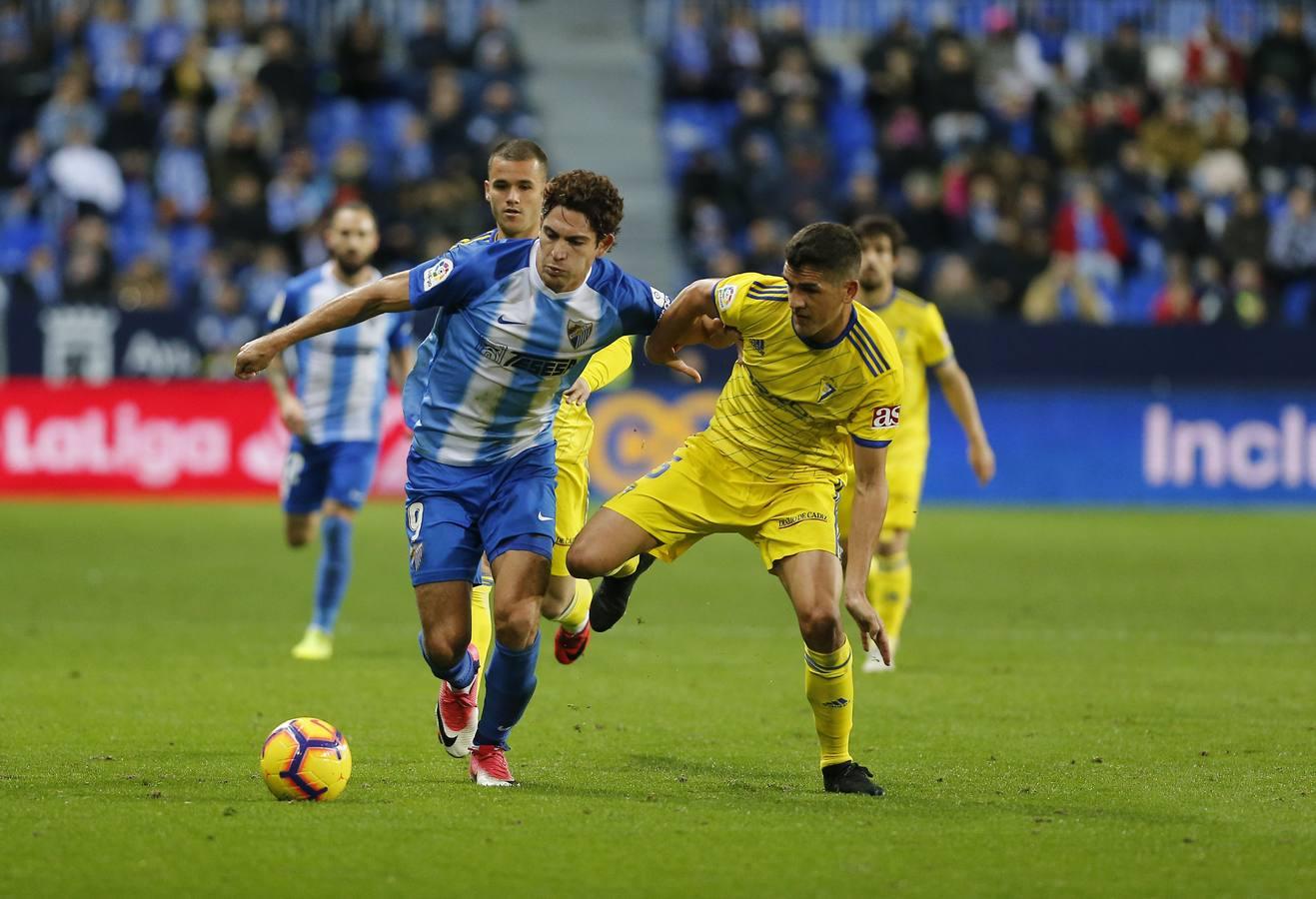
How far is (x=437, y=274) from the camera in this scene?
→ 685 cm

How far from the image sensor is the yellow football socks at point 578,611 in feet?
27.7

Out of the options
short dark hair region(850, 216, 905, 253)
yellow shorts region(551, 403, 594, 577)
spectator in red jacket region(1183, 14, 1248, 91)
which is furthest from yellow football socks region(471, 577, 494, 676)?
spectator in red jacket region(1183, 14, 1248, 91)

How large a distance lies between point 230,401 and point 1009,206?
10245 millimetres

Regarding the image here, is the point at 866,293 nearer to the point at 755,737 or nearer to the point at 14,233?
the point at 755,737

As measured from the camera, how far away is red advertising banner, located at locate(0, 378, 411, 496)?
19391 millimetres

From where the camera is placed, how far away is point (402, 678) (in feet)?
32.7

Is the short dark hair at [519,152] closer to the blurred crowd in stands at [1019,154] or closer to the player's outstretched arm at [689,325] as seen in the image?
the player's outstretched arm at [689,325]

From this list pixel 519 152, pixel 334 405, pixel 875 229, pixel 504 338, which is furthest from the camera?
pixel 334 405

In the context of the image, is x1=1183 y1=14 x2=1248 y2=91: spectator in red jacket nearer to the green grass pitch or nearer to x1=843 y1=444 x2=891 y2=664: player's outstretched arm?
the green grass pitch

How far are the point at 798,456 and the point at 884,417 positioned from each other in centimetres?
54

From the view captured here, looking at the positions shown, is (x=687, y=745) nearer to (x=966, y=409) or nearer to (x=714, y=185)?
(x=966, y=409)

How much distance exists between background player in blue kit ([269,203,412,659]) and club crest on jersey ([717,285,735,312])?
4246 millimetres

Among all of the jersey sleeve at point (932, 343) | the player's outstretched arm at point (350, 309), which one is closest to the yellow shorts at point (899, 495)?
the jersey sleeve at point (932, 343)

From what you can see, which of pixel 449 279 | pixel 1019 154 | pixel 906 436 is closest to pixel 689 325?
pixel 449 279
